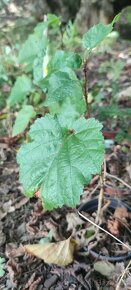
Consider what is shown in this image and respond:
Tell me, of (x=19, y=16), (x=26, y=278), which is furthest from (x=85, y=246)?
(x=19, y=16)

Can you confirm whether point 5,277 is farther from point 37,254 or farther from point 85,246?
point 85,246

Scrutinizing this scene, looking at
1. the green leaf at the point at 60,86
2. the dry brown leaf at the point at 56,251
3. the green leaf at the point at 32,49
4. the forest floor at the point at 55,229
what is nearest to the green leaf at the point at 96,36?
the green leaf at the point at 60,86

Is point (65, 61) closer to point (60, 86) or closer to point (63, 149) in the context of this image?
point (60, 86)

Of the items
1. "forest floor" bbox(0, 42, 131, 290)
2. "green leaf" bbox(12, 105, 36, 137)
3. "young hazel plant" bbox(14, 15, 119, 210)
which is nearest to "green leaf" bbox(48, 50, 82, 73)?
"young hazel plant" bbox(14, 15, 119, 210)

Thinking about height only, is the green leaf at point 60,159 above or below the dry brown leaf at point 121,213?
above

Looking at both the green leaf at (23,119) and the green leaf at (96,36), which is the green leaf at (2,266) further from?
the green leaf at (96,36)
